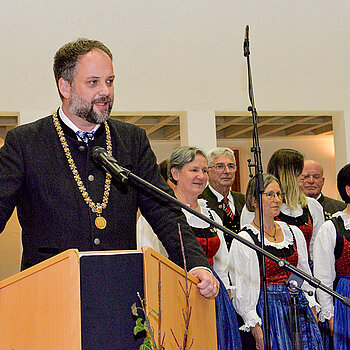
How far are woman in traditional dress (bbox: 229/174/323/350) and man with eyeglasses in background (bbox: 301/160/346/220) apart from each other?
1058mm

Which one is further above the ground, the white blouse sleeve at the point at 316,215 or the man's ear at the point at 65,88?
the man's ear at the point at 65,88

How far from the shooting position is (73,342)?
5.03ft

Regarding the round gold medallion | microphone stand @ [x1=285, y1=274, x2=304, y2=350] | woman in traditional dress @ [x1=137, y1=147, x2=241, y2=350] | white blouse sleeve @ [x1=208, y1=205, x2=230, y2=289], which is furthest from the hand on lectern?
white blouse sleeve @ [x1=208, y1=205, x2=230, y2=289]

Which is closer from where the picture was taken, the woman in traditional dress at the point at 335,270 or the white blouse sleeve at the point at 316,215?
the woman in traditional dress at the point at 335,270

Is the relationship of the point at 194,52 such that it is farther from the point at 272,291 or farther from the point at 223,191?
the point at 272,291

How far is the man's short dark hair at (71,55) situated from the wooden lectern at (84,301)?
0.81 m

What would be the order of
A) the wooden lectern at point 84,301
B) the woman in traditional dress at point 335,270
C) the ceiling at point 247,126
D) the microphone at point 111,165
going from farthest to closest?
1. the ceiling at point 247,126
2. the woman in traditional dress at point 335,270
3. the microphone at point 111,165
4. the wooden lectern at point 84,301

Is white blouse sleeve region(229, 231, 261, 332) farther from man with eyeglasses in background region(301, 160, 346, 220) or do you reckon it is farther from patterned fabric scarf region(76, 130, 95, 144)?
patterned fabric scarf region(76, 130, 95, 144)

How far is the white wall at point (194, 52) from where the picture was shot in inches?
212

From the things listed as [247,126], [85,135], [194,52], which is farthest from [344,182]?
[247,126]

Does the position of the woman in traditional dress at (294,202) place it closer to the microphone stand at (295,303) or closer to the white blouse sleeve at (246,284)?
the white blouse sleeve at (246,284)

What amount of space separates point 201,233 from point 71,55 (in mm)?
1724

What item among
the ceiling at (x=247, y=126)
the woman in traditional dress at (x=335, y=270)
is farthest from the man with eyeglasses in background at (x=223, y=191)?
the ceiling at (x=247, y=126)

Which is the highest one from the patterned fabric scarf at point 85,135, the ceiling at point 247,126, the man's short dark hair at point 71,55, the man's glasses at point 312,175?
the ceiling at point 247,126
